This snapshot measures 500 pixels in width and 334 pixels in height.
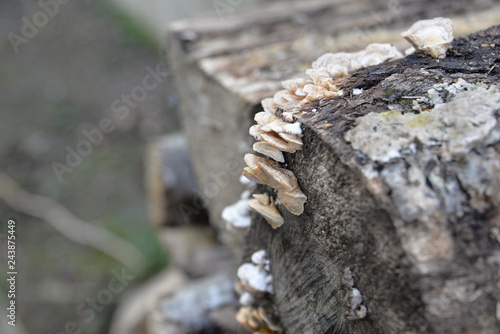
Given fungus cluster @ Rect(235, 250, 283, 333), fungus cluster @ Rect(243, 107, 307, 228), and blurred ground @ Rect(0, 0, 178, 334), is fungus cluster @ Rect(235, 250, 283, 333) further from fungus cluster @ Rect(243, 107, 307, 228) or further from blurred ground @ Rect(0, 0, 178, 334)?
blurred ground @ Rect(0, 0, 178, 334)

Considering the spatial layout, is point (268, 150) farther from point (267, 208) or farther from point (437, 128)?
point (437, 128)

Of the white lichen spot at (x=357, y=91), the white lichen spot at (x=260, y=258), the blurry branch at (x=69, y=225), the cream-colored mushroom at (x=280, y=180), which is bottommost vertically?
the blurry branch at (x=69, y=225)

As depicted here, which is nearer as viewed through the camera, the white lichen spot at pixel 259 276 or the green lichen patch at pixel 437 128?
the green lichen patch at pixel 437 128

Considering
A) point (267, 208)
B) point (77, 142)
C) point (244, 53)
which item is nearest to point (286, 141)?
point (267, 208)

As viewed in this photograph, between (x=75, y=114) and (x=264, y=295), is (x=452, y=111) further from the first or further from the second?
(x=75, y=114)

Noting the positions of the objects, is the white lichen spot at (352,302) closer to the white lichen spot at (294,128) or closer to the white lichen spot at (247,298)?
the white lichen spot at (294,128)

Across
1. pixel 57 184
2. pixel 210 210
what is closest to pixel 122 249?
pixel 57 184

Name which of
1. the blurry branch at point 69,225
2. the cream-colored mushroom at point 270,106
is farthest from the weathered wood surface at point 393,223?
the blurry branch at point 69,225
